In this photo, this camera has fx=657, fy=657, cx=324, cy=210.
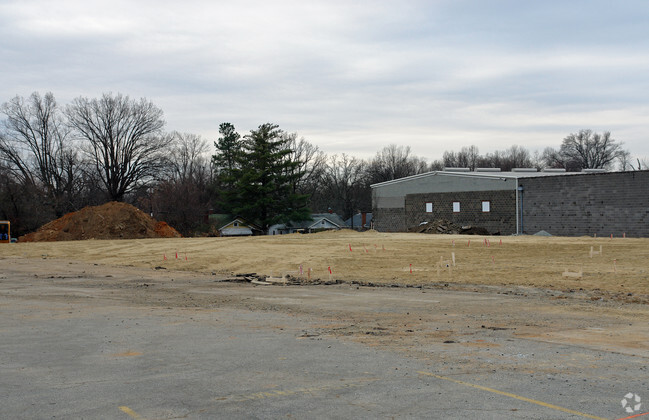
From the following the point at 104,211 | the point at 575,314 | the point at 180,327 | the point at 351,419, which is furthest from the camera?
the point at 104,211

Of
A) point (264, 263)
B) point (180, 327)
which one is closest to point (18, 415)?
point (180, 327)

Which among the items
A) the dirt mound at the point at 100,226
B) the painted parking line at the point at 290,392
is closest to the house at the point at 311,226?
the dirt mound at the point at 100,226

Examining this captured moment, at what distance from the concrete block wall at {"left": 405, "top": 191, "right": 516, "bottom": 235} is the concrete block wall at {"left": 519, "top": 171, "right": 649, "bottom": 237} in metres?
1.67

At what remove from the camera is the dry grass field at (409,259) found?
24828 mm

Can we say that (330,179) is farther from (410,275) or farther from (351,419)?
(351,419)

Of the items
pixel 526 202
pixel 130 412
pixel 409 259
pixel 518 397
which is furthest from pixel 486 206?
pixel 130 412

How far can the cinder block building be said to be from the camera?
159 ft

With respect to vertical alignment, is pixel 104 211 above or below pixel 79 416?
above

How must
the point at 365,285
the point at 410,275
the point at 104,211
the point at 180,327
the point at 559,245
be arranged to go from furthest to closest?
the point at 104,211, the point at 559,245, the point at 410,275, the point at 365,285, the point at 180,327

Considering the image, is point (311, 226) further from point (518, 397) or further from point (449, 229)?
point (518, 397)

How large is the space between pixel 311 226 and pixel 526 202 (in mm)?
46076

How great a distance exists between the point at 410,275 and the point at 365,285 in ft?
12.1

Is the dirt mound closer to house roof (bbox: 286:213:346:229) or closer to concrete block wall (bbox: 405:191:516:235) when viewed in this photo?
concrete block wall (bbox: 405:191:516:235)

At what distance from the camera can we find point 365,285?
24.2m
